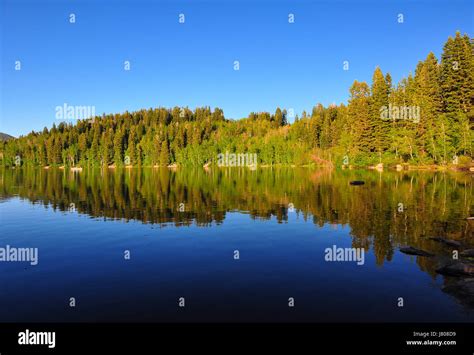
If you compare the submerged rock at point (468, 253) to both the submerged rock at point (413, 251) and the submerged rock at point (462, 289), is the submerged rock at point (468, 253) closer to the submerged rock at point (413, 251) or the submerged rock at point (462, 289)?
the submerged rock at point (413, 251)

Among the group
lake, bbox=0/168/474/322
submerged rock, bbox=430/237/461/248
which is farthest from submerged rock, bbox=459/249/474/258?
submerged rock, bbox=430/237/461/248

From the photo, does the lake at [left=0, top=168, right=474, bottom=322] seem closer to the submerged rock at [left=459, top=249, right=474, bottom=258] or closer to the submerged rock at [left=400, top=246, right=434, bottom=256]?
the submerged rock at [left=400, top=246, right=434, bottom=256]

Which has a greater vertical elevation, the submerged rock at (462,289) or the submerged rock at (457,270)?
the submerged rock at (457,270)

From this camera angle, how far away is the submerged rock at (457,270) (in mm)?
17531

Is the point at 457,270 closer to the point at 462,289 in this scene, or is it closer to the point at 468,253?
the point at 462,289

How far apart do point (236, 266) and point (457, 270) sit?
11286 mm

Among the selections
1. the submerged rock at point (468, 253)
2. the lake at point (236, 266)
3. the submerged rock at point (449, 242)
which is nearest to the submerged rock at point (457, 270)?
the lake at point (236, 266)

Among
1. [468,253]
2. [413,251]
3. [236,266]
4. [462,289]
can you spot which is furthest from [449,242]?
[236,266]

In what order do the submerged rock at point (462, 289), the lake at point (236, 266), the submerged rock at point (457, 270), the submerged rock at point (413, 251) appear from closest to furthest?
the lake at point (236, 266) → the submerged rock at point (462, 289) → the submerged rock at point (457, 270) → the submerged rock at point (413, 251)

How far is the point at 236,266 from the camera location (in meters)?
20.5

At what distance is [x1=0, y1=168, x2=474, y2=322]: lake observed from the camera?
1470 centimetres

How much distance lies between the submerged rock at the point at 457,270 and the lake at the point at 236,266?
1.69 feet

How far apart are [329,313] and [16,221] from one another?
33.6 m

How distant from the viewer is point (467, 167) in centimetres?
9156
